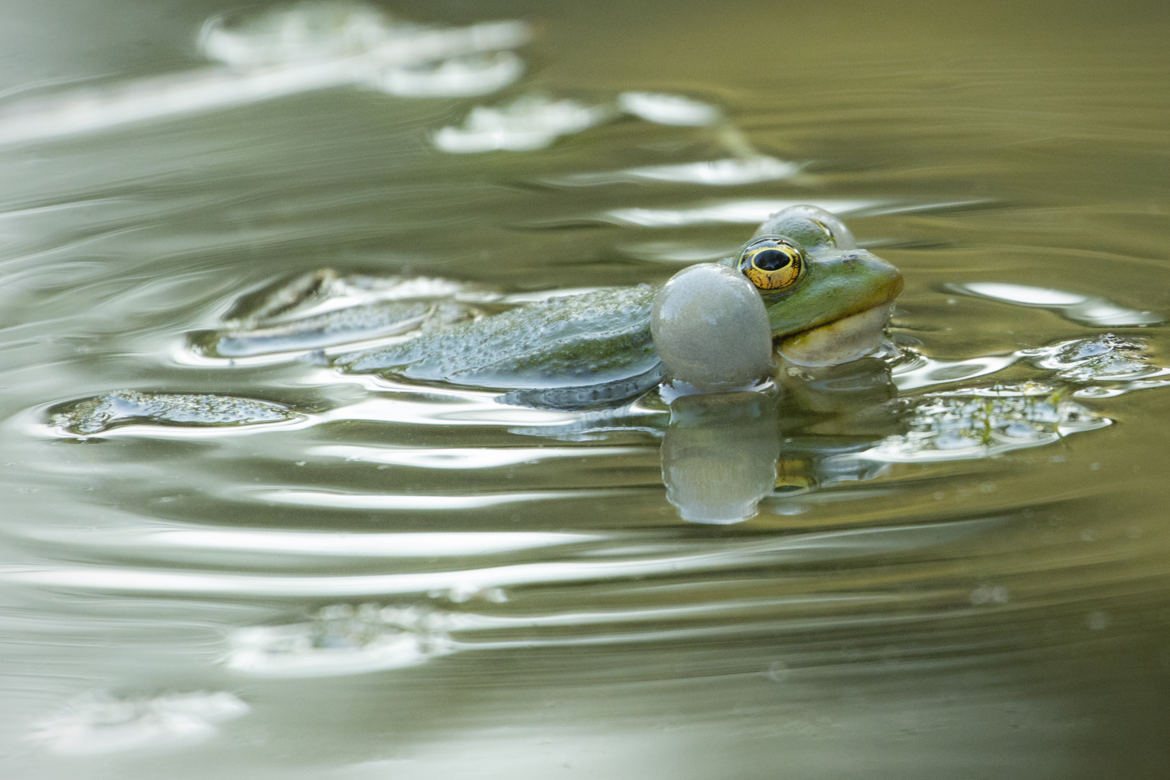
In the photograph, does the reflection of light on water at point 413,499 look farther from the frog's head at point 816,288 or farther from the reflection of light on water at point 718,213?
the reflection of light on water at point 718,213

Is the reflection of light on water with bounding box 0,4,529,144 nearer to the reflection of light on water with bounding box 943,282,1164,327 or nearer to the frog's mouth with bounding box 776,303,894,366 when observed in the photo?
the reflection of light on water with bounding box 943,282,1164,327

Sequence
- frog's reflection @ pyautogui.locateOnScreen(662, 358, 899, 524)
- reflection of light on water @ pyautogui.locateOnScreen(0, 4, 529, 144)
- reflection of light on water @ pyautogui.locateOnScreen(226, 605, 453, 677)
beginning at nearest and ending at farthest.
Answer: reflection of light on water @ pyautogui.locateOnScreen(226, 605, 453, 677) → frog's reflection @ pyautogui.locateOnScreen(662, 358, 899, 524) → reflection of light on water @ pyautogui.locateOnScreen(0, 4, 529, 144)

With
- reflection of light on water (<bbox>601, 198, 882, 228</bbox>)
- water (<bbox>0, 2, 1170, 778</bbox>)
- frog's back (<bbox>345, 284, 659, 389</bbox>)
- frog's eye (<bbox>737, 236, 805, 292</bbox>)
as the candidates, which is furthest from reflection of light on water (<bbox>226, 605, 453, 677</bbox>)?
reflection of light on water (<bbox>601, 198, 882, 228</bbox>)

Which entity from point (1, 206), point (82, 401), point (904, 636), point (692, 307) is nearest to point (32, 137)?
point (1, 206)

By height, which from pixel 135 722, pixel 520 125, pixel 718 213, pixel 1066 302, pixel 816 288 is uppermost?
pixel 520 125

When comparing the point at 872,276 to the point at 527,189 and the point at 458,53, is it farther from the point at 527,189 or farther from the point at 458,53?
the point at 458,53

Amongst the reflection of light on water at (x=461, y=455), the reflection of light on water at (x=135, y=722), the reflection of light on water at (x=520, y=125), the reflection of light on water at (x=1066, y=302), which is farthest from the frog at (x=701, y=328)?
the reflection of light on water at (x=520, y=125)

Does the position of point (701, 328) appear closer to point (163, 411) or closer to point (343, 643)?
point (343, 643)

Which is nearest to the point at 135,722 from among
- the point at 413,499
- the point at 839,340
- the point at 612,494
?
the point at 413,499
